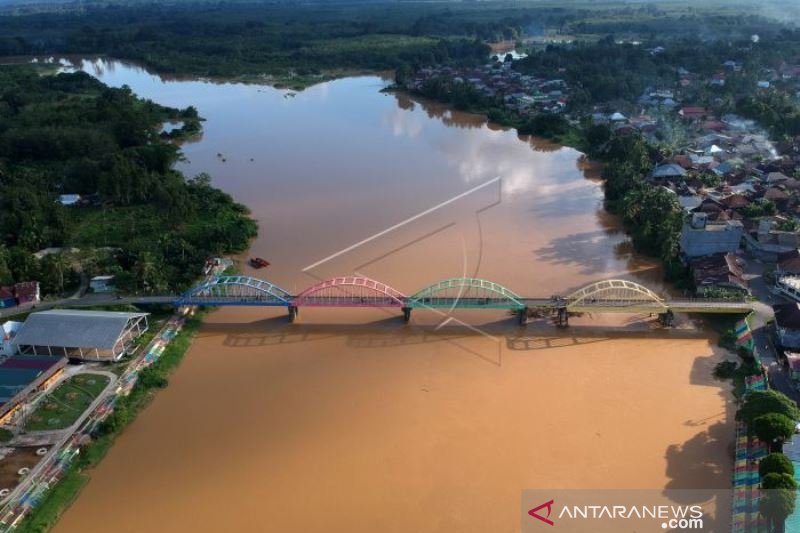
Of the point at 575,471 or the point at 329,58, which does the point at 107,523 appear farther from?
the point at 329,58

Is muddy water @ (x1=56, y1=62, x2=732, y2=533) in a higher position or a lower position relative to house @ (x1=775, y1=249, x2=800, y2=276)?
lower

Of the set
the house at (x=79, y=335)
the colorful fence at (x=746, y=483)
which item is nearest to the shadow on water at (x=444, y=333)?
the house at (x=79, y=335)

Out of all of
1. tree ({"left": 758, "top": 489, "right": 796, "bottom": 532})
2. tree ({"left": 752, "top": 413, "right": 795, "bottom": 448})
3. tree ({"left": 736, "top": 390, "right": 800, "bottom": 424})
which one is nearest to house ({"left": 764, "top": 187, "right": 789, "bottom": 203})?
tree ({"left": 736, "top": 390, "right": 800, "bottom": 424})

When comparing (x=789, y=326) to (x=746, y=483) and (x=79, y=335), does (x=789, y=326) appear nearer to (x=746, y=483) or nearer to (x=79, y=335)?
(x=746, y=483)

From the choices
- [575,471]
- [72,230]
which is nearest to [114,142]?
[72,230]

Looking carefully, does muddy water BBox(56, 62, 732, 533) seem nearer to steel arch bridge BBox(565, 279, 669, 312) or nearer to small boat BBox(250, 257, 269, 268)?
small boat BBox(250, 257, 269, 268)

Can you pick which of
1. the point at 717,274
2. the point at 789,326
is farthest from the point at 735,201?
the point at 789,326

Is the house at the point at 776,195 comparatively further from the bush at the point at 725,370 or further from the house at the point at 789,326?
the bush at the point at 725,370
